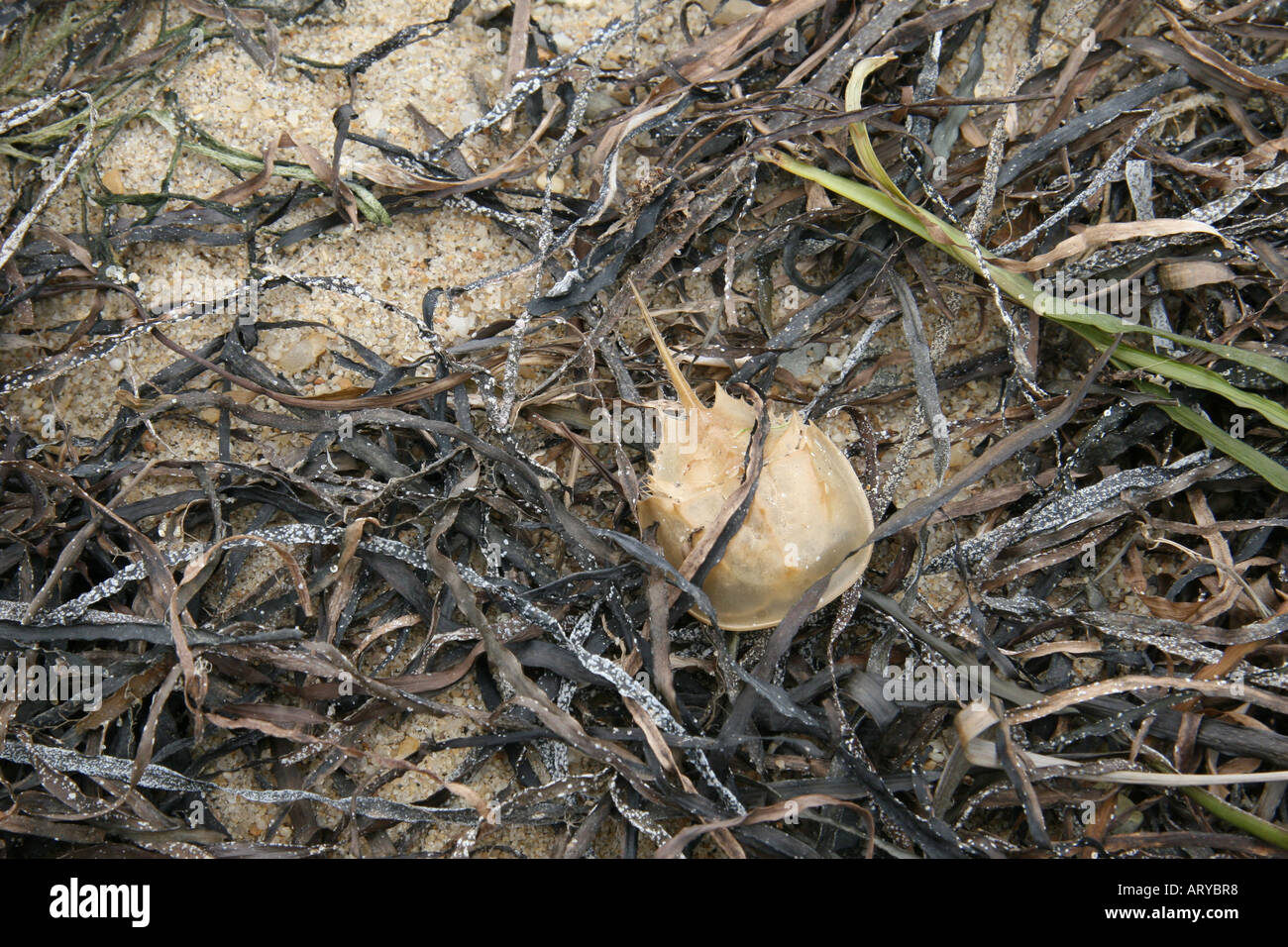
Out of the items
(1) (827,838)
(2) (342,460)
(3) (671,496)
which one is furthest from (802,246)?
(1) (827,838)

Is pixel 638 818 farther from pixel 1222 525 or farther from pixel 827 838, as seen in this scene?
pixel 1222 525

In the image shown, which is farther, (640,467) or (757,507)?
(640,467)

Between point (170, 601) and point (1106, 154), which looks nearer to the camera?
point (170, 601)

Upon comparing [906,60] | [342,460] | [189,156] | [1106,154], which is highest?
[906,60]

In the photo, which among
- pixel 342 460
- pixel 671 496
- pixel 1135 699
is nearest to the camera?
pixel 671 496

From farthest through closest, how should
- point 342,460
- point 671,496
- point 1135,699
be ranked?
point 342,460, point 1135,699, point 671,496

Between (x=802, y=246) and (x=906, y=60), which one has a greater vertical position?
(x=906, y=60)

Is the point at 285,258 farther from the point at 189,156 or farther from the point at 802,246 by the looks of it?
the point at 802,246
